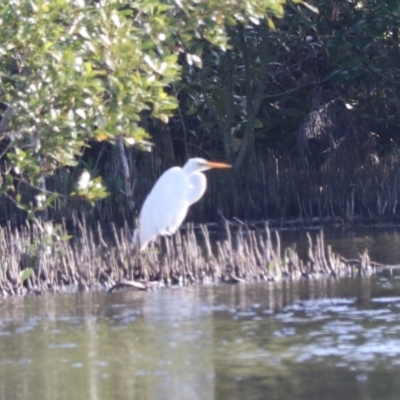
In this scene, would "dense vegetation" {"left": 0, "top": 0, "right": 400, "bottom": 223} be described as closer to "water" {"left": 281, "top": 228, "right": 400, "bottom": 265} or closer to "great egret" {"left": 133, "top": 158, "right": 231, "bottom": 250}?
"great egret" {"left": 133, "top": 158, "right": 231, "bottom": 250}

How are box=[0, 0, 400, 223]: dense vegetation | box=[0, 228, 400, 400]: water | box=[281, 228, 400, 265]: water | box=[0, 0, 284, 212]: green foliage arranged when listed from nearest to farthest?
box=[0, 228, 400, 400]: water < box=[0, 0, 284, 212]: green foliage < box=[0, 0, 400, 223]: dense vegetation < box=[281, 228, 400, 265]: water

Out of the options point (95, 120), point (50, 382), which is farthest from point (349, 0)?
point (50, 382)

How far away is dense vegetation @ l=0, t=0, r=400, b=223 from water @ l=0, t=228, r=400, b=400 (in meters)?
1.11

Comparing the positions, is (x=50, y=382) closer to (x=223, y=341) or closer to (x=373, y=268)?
(x=223, y=341)

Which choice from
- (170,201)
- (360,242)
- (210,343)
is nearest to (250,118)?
(360,242)

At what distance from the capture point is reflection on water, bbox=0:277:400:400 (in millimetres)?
5062

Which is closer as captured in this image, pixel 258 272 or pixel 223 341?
pixel 223 341

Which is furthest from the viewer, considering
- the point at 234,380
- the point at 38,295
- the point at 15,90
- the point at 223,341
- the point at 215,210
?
the point at 215,210

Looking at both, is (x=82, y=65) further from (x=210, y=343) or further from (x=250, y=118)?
(x=250, y=118)

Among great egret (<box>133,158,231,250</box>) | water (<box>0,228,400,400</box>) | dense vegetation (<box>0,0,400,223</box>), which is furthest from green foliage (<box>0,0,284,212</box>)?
great egret (<box>133,158,231,250</box>)

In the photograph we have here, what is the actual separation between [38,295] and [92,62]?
1.76 meters

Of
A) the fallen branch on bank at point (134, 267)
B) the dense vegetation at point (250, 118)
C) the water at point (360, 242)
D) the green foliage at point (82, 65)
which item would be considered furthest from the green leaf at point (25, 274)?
the water at point (360, 242)

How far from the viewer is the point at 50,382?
5.24 m

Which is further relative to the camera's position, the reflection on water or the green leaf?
the green leaf
